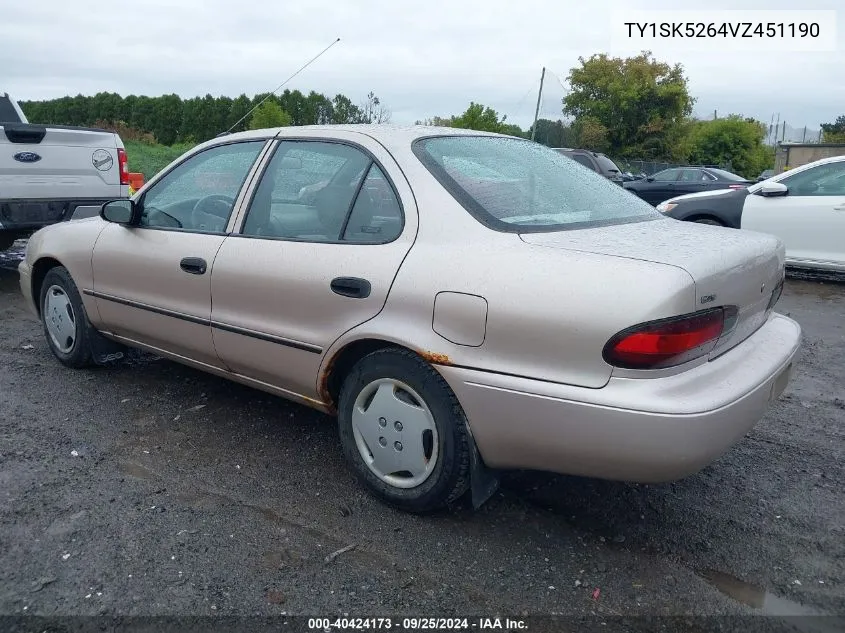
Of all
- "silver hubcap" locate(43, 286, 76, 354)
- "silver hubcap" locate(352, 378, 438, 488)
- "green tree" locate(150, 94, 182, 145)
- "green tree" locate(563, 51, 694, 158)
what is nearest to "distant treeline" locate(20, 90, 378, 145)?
"green tree" locate(150, 94, 182, 145)

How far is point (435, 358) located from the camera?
2.74 metres

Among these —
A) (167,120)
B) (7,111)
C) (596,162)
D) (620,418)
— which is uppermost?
(167,120)

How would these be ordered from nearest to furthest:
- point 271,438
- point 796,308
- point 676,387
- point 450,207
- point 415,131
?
point 676,387, point 450,207, point 415,131, point 271,438, point 796,308

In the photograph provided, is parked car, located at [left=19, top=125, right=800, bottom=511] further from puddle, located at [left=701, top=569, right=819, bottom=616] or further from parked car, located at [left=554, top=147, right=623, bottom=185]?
parked car, located at [left=554, top=147, right=623, bottom=185]

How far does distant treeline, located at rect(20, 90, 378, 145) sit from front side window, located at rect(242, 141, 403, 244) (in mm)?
24130

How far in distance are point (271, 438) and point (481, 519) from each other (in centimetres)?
130

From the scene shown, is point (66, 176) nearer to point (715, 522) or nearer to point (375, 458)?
point (375, 458)

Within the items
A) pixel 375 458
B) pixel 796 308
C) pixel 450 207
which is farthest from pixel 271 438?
pixel 796 308

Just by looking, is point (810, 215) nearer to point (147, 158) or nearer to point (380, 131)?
A: point (380, 131)

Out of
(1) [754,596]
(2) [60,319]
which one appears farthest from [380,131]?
(2) [60,319]

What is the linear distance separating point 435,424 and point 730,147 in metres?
45.5

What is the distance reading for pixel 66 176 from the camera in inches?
289

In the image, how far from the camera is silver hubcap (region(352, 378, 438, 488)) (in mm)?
2904

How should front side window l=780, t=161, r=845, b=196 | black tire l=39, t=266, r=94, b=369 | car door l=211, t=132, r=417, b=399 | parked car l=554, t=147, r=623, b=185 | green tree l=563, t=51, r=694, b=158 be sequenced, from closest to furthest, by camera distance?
1. car door l=211, t=132, r=417, b=399
2. black tire l=39, t=266, r=94, b=369
3. front side window l=780, t=161, r=845, b=196
4. parked car l=554, t=147, r=623, b=185
5. green tree l=563, t=51, r=694, b=158
